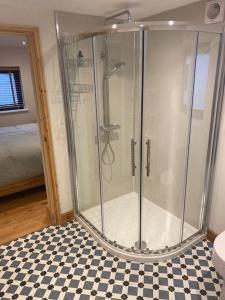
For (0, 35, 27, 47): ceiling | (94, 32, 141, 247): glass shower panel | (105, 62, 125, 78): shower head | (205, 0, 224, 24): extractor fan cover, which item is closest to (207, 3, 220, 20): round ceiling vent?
(205, 0, 224, 24): extractor fan cover

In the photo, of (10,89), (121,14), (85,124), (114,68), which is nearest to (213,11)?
(121,14)

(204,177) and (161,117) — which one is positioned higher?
(161,117)

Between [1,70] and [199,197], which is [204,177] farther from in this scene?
[1,70]

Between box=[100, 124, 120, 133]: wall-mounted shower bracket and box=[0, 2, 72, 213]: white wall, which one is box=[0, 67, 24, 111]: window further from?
box=[100, 124, 120, 133]: wall-mounted shower bracket

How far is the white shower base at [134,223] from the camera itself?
7.52 feet

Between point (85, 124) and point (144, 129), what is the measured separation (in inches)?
32.3

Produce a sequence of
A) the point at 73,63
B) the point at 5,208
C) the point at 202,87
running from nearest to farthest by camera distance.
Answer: the point at 202,87 → the point at 73,63 → the point at 5,208

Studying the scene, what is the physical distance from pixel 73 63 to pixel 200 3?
49.9 inches

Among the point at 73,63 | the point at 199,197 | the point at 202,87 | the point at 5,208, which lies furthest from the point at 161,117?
the point at 5,208

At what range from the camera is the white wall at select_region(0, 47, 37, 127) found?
16.8ft

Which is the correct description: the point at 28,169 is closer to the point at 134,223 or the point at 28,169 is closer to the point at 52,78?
the point at 52,78

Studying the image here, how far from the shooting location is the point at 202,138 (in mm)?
2162

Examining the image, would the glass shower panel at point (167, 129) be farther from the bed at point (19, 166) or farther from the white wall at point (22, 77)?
the white wall at point (22, 77)

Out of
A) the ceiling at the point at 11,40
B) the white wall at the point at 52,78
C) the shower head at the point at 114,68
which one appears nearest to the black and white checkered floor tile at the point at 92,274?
the white wall at the point at 52,78
